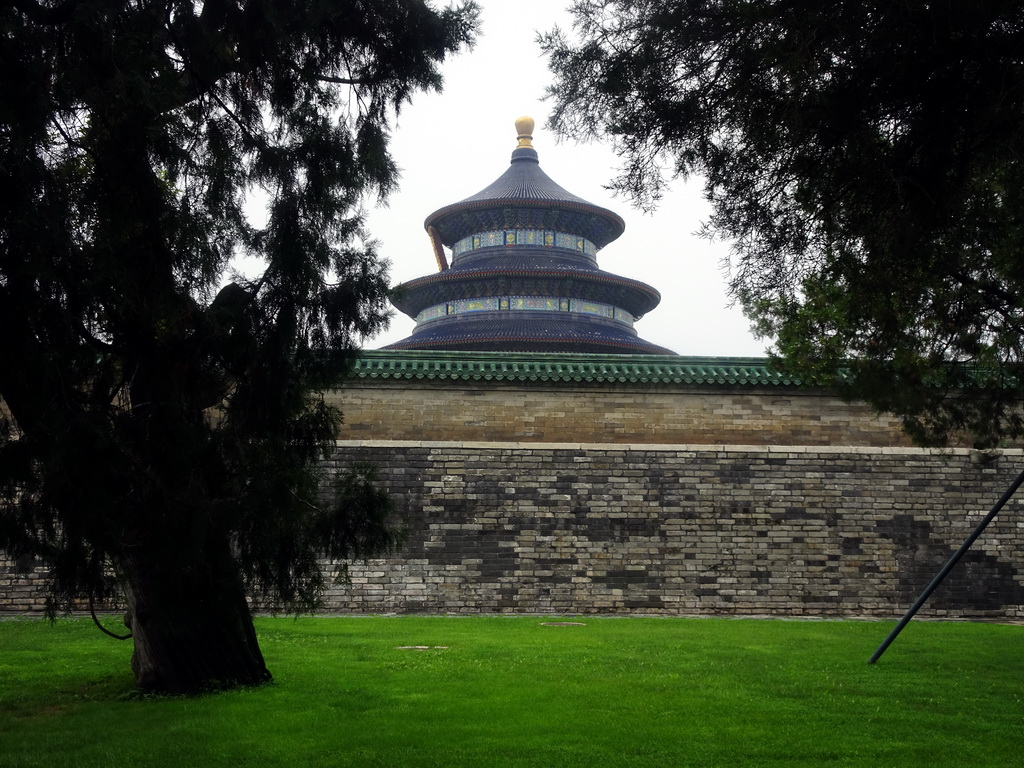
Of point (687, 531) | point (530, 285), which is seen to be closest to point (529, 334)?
point (530, 285)

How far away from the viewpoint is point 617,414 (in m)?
15.2

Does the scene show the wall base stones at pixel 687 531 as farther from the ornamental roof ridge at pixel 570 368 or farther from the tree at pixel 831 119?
the tree at pixel 831 119

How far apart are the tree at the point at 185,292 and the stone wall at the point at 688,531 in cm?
704

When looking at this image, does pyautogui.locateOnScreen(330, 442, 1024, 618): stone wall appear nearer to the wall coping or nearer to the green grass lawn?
the wall coping

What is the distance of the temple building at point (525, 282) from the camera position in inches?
832

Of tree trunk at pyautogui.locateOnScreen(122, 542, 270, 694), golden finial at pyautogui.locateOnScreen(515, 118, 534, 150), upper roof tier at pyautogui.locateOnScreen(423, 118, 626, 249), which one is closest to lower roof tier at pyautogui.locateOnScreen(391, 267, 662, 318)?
upper roof tier at pyautogui.locateOnScreen(423, 118, 626, 249)

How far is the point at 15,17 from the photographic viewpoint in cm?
538

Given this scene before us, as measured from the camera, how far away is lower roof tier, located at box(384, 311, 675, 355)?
2066 centimetres

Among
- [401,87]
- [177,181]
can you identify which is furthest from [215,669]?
[401,87]

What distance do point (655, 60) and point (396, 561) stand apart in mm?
10289

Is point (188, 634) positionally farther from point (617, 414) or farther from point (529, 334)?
point (529, 334)

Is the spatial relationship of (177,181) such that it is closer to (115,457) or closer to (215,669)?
(115,457)

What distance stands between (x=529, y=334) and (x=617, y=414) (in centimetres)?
579

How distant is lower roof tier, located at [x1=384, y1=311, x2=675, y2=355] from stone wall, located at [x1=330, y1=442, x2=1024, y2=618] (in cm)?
598
